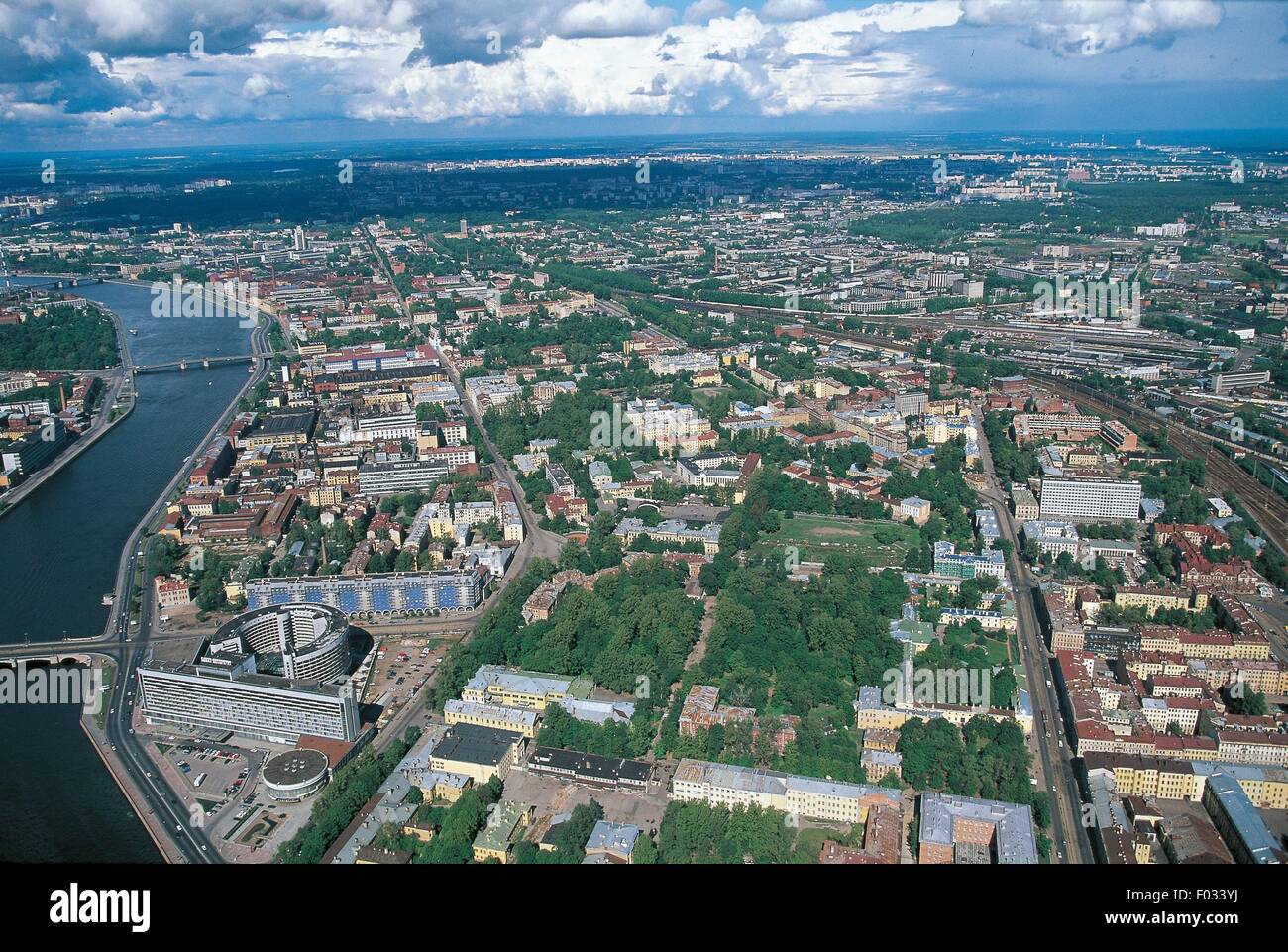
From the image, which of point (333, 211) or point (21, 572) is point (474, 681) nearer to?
point (21, 572)

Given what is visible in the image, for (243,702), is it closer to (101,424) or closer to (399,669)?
(399,669)

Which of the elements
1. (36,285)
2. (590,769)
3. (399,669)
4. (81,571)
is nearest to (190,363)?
(81,571)

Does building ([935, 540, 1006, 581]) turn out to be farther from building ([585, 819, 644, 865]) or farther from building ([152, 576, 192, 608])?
building ([152, 576, 192, 608])

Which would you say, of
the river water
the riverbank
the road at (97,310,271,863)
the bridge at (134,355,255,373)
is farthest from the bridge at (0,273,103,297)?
the road at (97,310,271,863)

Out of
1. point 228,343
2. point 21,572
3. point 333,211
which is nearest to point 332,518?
point 21,572

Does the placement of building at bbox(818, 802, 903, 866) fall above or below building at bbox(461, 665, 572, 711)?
below

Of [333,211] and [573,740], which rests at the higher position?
[333,211]

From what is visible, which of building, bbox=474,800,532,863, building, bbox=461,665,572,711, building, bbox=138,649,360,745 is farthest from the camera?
building, bbox=461,665,572,711
